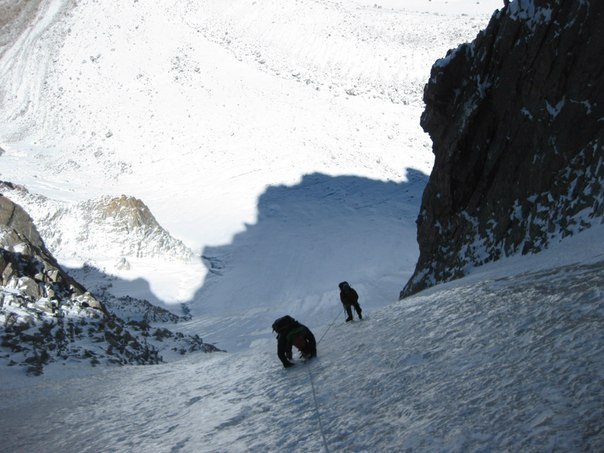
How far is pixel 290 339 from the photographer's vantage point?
8547mm

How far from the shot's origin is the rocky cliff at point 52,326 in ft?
43.7

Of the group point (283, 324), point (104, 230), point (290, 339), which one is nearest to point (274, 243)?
point (104, 230)

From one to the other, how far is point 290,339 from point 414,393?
12.2 ft

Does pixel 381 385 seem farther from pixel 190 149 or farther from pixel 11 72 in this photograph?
pixel 11 72

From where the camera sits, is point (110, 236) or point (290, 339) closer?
point (290, 339)

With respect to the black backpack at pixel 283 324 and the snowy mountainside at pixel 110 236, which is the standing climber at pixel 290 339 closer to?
the black backpack at pixel 283 324

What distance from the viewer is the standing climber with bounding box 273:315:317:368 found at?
8.56 metres

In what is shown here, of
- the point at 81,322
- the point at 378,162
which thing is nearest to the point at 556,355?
the point at 81,322

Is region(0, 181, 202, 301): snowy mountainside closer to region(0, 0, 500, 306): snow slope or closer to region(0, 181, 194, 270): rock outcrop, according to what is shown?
region(0, 181, 194, 270): rock outcrop

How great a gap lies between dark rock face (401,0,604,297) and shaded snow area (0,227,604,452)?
7.03 feet

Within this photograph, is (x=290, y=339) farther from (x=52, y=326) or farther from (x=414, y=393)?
(x=52, y=326)

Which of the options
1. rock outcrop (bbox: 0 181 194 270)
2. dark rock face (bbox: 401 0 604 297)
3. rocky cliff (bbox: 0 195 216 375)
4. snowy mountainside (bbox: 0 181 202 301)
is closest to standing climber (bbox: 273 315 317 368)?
dark rock face (bbox: 401 0 604 297)

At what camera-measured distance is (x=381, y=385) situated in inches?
226

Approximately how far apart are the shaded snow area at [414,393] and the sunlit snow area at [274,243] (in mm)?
30
